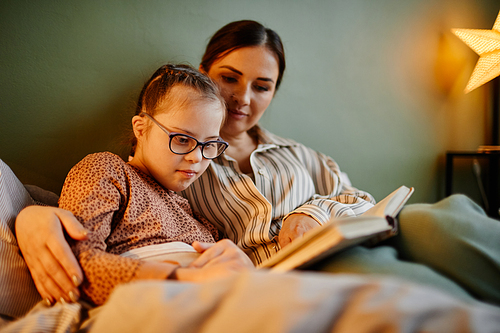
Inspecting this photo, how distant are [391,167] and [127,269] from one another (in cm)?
188

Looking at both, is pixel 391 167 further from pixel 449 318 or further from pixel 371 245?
pixel 449 318

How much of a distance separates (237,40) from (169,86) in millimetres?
441

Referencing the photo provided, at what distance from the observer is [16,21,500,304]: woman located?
0.57m

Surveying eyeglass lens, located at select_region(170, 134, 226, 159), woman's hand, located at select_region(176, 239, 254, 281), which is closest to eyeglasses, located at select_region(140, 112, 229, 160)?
eyeglass lens, located at select_region(170, 134, 226, 159)

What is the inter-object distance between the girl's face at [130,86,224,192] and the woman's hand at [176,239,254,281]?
0.25m

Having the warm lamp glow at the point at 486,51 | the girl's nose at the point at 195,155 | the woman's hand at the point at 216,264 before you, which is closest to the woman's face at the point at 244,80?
the girl's nose at the point at 195,155

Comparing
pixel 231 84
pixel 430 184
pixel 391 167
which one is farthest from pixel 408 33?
pixel 231 84

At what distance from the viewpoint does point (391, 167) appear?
6.87 ft

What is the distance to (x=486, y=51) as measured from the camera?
5.97ft

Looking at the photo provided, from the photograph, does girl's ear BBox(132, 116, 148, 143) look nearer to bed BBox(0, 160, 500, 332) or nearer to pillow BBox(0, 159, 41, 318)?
pillow BBox(0, 159, 41, 318)

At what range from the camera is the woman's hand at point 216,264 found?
0.59 m

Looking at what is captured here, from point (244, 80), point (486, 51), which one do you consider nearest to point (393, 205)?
point (244, 80)

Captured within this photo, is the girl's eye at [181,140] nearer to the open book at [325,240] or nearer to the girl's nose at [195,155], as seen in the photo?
the girl's nose at [195,155]

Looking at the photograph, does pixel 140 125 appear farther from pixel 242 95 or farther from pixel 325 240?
pixel 325 240
